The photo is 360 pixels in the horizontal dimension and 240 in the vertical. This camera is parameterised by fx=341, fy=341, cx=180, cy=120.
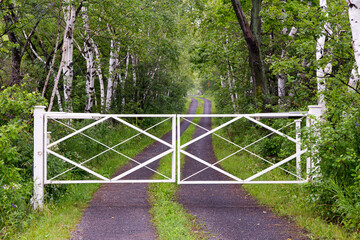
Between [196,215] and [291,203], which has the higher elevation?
[291,203]

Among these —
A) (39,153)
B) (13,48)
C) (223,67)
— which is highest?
(13,48)

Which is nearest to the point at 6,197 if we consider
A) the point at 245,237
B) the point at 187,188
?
the point at 245,237

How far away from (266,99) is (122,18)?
233 inches

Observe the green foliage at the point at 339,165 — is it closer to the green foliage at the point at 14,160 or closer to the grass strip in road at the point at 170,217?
the grass strip in road at the point at 170,217

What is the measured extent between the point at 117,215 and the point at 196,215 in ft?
5.08

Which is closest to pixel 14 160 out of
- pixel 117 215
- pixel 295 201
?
pixel 117 215

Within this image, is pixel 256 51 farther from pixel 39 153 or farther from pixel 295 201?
pixel 39 153

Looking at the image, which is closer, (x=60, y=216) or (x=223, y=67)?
(x=60, y=216)

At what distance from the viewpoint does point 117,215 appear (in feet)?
21.9

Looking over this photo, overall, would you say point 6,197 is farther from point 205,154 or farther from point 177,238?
point 205,154

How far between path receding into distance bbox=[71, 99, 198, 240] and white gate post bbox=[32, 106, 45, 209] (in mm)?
1002

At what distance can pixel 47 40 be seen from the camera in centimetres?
1705

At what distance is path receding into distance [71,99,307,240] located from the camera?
560 cm

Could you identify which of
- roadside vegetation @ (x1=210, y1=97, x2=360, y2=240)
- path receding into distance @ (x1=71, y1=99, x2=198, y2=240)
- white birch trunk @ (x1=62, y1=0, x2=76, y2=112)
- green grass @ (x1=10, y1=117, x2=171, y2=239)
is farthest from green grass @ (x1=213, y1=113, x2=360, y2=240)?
white birch trunk @ (x1=62, y1=0, x2=76, y2=112)
